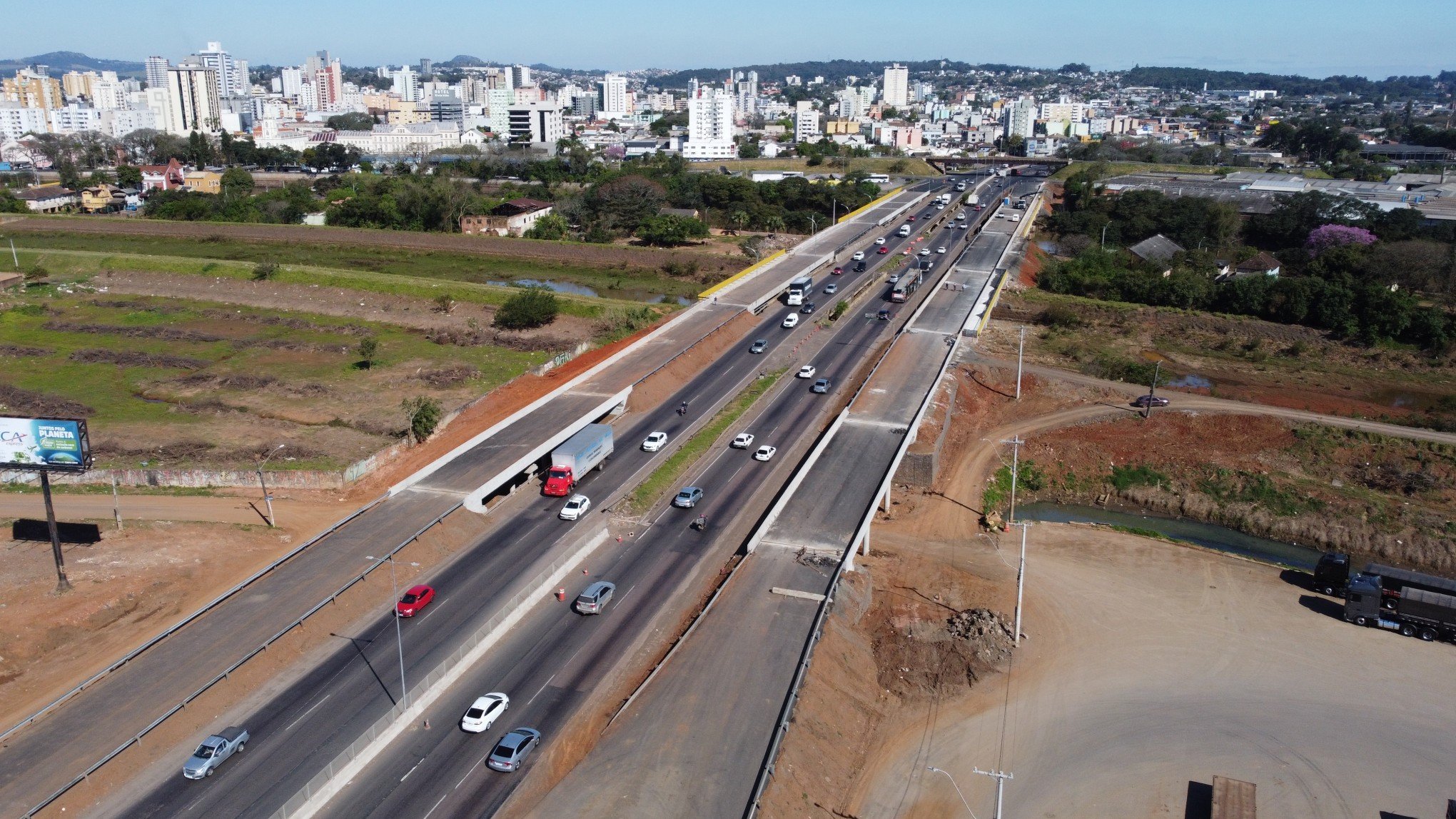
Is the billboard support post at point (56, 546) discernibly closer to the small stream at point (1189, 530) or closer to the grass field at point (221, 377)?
the grass field at point (221, 377)

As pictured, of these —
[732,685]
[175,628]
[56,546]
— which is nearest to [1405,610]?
[732,685]

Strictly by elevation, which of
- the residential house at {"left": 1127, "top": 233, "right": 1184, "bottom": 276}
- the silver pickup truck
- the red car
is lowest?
the silver pickup truck

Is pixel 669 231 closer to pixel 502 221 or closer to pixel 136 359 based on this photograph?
pixel 502 221

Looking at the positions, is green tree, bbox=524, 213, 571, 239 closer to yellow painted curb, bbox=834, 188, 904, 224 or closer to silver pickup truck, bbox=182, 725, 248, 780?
yellow painted curb, bbox=834, 188, 904, 224

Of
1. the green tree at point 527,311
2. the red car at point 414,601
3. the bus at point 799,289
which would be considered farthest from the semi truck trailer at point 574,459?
the bus at point 799,289

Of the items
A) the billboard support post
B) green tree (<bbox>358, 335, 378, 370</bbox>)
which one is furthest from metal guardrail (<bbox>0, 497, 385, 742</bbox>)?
green tree (<bbox>358, 335, 378, 370</bbox>)

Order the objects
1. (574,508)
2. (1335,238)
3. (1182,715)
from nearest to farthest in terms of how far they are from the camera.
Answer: (1182,715), (574,508), (1335,238)
